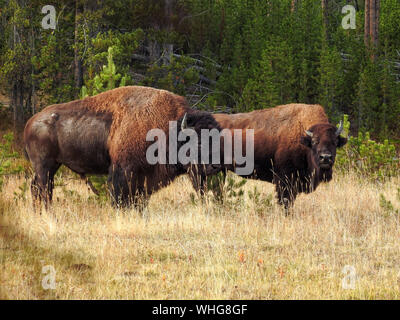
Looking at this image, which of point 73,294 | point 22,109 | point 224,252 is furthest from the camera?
point 22,109

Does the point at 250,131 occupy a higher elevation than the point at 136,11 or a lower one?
lower

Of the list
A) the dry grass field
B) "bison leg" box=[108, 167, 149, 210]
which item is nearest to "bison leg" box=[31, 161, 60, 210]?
the dry grass field

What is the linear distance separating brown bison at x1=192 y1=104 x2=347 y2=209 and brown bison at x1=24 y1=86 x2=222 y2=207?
848mm

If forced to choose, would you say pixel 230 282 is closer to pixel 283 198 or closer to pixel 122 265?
pixel 122 265

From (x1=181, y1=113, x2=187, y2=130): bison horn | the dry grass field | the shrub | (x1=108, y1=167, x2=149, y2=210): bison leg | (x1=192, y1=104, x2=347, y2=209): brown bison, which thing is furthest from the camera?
the shrub

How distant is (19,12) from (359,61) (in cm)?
1036

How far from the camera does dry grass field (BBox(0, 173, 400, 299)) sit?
16.3 feet

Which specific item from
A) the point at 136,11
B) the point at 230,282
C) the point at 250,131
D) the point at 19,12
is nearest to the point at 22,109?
the point at 19,12

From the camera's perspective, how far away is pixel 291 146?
29.3 ft

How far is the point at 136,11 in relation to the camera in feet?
46.9

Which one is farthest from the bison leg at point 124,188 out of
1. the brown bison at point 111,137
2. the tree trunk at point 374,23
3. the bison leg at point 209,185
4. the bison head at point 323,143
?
the tree trunk at point 374,23

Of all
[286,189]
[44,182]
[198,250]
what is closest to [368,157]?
[286,189]

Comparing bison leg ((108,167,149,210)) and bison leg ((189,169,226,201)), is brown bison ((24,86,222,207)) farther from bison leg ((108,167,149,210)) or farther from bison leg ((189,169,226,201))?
bison leg ((189,169,226,201))

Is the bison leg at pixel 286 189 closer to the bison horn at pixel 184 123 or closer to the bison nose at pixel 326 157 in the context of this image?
the bison nose at pixel 326 157
